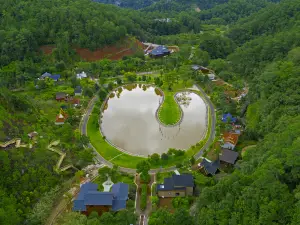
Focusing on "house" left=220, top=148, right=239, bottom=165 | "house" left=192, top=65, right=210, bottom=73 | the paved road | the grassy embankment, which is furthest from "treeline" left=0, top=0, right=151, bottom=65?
"house" left=220, top=148, right=239, bottom=165

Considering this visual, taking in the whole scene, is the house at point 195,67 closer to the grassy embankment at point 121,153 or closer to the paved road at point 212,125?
the paved road at point 212,125

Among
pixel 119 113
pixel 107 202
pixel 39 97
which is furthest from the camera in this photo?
pixel 39 97

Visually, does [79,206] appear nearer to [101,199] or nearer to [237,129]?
[101,199]

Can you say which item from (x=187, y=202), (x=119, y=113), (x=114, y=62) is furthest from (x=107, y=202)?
(x=114, y=62)

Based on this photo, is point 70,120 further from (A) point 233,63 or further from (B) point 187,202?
(A) point 233,63

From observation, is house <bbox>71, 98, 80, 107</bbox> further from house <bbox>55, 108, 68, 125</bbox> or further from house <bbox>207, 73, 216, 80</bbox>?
house <bbox>207, 73, 216, 80</bbox>

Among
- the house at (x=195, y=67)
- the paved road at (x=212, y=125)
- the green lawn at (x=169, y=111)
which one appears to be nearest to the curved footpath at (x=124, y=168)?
the paved road at (x=212, y=125)
